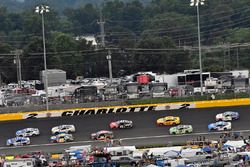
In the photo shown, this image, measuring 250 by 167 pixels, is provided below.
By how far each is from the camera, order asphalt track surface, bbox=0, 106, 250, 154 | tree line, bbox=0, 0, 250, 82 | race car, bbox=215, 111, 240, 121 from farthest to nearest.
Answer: tree line, bbox=0, 0, 250, 82 < race car, bbox=215, 111, 240, 121 < asphalt track surface, bbox=0, 106, 250, 154

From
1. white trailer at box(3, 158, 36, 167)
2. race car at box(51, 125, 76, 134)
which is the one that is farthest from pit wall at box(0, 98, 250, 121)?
white trailer at box(3, 158, 36, 167)

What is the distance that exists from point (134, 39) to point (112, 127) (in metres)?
54.0

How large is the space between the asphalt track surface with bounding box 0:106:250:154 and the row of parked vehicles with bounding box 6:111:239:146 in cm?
28

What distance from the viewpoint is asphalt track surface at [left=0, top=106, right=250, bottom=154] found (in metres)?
27.7

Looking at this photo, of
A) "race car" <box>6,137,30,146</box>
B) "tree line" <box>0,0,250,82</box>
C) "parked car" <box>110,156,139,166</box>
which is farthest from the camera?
"tree line" <box>0,0,250,82</box>

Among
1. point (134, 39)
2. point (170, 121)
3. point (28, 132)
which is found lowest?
point (28, 132)

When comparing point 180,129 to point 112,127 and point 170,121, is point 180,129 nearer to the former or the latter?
point 170,121

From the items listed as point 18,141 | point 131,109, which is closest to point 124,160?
point 18,141

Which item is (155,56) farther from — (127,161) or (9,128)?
(127,161)

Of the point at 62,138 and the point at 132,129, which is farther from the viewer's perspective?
the point at 132,129

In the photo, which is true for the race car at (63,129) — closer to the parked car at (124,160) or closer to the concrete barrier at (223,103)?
the concrete barrier at (223,103)

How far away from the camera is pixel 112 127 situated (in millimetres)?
29750

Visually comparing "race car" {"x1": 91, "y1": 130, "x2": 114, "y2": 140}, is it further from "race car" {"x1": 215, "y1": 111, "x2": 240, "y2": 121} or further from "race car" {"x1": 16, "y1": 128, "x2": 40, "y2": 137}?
"race car" {"x1": 215, "y1": 111, "x2": 240, "y2": 121}

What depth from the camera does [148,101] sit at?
37.3 metres
